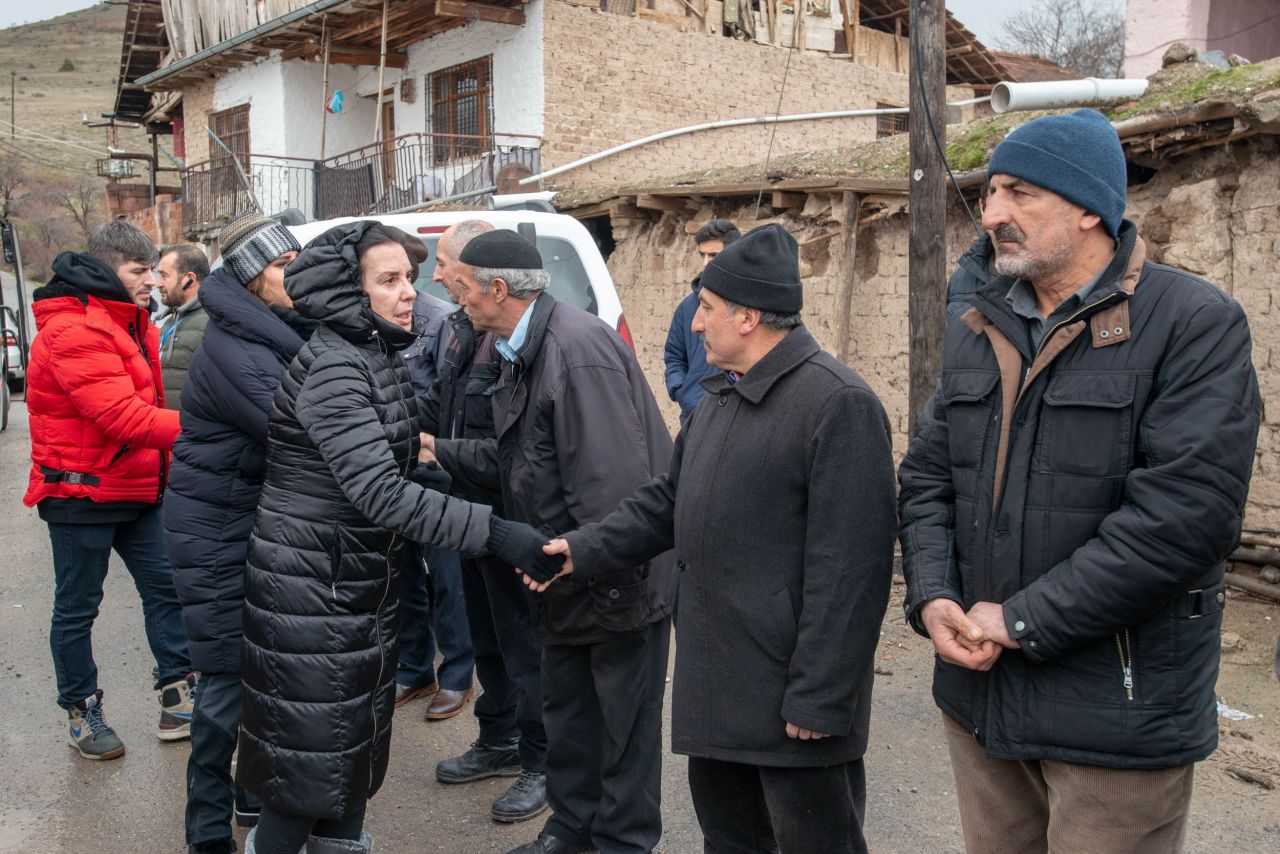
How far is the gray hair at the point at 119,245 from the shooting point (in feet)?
15.1

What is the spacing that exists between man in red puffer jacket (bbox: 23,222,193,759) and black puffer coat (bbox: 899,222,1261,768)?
335 centimetres

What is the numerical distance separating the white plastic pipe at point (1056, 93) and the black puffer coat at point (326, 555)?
3.31 meters

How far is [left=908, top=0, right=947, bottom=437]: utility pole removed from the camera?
243 inches

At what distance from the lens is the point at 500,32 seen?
55.9ft

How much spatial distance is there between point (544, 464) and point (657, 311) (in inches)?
291

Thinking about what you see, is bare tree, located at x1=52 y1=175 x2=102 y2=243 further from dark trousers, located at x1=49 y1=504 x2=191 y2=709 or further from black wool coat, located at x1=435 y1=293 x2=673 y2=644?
black wool coat, located at x1=435 y1=293 x2=673 y2=644

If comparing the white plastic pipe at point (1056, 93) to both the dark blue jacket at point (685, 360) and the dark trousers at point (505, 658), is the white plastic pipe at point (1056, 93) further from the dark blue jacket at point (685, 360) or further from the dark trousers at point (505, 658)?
the dark trousers at point (505, 658)

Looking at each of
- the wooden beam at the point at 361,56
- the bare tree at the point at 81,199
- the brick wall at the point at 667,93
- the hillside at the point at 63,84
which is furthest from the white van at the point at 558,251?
the hillside at the point at 63,84

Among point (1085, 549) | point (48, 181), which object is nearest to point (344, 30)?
point (1085, 549)

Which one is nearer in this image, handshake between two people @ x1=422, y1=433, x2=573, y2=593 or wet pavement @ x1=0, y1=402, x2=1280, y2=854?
handshake between two people @ x1=422, y1=433, x2=573, y2=593

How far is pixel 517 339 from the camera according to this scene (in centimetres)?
361

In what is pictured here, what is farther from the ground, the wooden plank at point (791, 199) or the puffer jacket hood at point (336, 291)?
the wooden plank at point (791, 199)

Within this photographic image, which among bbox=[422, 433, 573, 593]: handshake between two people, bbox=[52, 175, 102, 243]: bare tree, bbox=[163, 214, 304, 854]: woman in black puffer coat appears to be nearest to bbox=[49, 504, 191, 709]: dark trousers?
bbox=[163, 214, 304, 854]: woman in black puffer coat

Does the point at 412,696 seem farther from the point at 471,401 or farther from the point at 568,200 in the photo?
the point at 568,200
